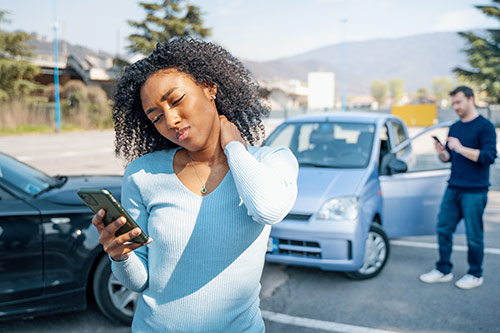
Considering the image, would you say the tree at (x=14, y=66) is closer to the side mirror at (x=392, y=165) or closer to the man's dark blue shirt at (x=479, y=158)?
the side mirror at (x=392, y=165)

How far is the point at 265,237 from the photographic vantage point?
4.90 feet

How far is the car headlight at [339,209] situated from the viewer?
4.25m

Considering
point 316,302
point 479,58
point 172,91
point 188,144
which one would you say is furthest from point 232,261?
point 479,58

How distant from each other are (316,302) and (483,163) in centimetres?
194

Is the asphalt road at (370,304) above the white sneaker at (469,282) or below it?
below

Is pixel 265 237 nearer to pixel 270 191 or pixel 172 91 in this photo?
pixel 270 191

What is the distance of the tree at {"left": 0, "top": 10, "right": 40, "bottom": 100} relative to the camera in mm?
31406

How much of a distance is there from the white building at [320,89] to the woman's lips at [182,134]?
10275 centimetres

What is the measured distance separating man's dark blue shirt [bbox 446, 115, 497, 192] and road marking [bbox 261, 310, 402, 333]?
167 cm

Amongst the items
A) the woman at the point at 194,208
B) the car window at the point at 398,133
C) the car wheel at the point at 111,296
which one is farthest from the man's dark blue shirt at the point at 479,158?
the woman at the point at 194,208

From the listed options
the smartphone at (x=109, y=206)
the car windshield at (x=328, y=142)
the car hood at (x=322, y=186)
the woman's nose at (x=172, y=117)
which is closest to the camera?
the smartphone at (x=109, y=206)

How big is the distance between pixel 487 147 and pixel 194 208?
11.8 feet

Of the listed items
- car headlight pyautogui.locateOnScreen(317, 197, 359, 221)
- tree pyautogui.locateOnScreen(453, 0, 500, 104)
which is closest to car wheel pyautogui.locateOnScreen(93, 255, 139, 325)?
car headlight pyautogui.locateOnScreen(317, 197, 359, 221)

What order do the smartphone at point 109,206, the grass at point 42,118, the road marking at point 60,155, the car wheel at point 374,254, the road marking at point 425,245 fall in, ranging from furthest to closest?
the grass at point 42,118 → the road marking at point 60,155 → the road marking at point 425,245 → the car wheel at point 374,254 → the smartphone at point 109,206
